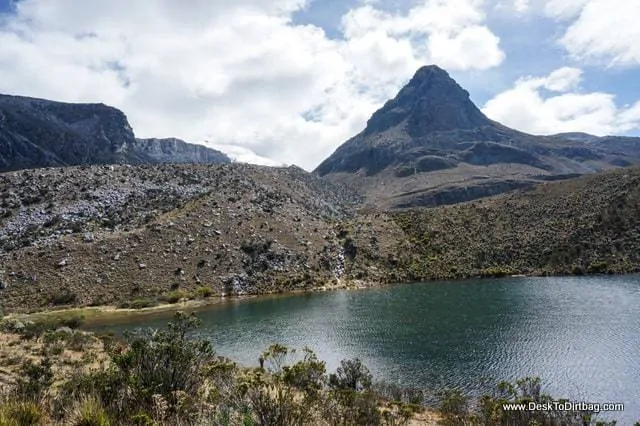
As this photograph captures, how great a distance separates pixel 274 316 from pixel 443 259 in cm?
5379

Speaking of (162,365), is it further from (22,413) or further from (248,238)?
(248,238)

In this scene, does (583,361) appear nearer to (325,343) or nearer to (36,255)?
(325,343)

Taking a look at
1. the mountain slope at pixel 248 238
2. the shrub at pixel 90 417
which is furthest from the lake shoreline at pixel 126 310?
the shrub at pixel 90 417

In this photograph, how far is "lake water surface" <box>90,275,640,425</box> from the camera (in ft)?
111

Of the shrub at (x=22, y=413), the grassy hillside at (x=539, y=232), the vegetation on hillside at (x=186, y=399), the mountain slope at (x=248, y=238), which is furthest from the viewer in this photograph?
the grassy hillside at (x=539, y=232)

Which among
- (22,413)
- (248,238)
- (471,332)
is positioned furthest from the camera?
(248,238)

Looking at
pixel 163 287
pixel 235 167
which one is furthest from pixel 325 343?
pixel 235 167

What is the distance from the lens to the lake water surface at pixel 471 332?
3378 cm

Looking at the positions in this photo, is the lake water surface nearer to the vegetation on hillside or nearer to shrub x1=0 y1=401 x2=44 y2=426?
the vegetation on hillside

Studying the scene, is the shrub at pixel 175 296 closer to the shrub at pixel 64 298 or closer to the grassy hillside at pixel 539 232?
the shrub at pixel 64 298

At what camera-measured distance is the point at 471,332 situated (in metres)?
48.0

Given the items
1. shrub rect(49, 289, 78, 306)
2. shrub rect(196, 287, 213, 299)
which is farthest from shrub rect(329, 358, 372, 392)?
shrub rect(49, 289, 78, 306)

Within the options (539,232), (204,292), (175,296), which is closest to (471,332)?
(204,292)

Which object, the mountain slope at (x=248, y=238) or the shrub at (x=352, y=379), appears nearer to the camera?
the shrub at (x=352, y=379)
